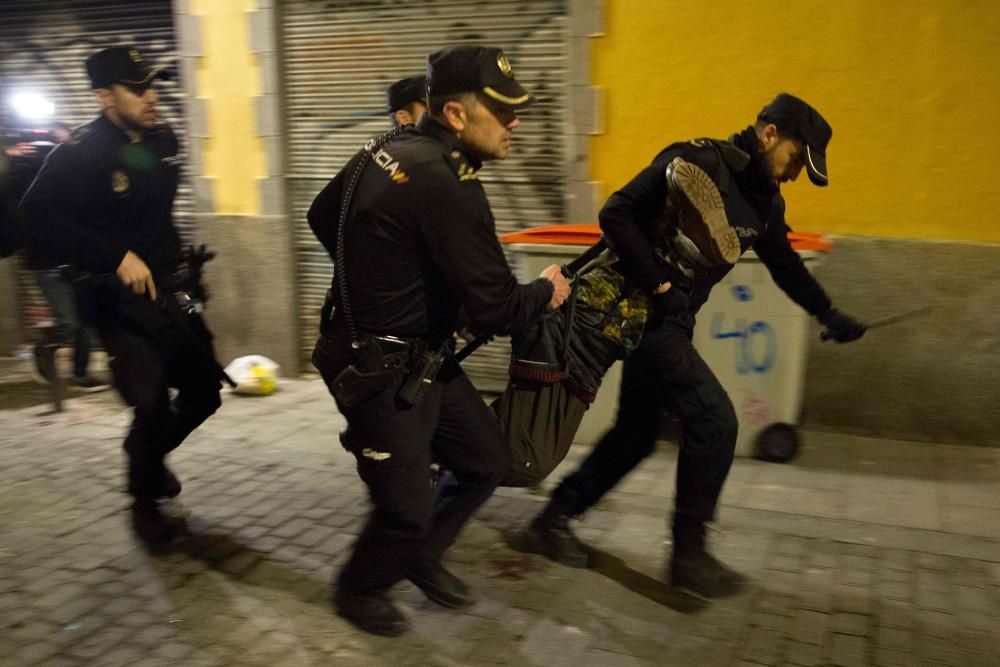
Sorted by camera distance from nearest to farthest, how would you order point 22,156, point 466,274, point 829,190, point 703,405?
point 466,274
point 703,405
point 829,190
point 22,156

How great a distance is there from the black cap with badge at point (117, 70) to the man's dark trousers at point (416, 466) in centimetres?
192

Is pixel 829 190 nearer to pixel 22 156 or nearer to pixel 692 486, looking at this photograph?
pixel 692 486

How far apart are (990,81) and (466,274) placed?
389 cm

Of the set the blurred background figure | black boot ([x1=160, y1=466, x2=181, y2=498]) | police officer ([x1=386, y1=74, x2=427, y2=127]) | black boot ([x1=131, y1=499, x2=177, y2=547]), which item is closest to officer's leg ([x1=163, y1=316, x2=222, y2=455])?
black boot ([x1=160, y1=466, x2=181, y2=498])

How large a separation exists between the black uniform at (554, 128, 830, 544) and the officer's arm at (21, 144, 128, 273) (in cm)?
204

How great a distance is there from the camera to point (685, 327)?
11.4ft

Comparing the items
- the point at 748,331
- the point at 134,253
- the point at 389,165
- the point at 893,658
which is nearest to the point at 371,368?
the point at 389,165

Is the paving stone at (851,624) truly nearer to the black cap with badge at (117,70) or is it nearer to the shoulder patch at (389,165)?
the shoulder patch at (389,165)

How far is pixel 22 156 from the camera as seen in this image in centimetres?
674

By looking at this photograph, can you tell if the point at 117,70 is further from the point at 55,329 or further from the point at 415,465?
the point at 55,329

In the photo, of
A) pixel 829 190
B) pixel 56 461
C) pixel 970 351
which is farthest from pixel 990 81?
pixel 56 461

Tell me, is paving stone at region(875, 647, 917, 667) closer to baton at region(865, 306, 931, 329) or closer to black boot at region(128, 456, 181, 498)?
baton at region(865, 306, 931, 329)

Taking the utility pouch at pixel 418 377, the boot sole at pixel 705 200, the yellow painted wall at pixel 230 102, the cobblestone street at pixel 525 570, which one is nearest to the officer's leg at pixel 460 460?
the utility pouch at pixel 418 377

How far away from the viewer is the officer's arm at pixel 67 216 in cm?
369
